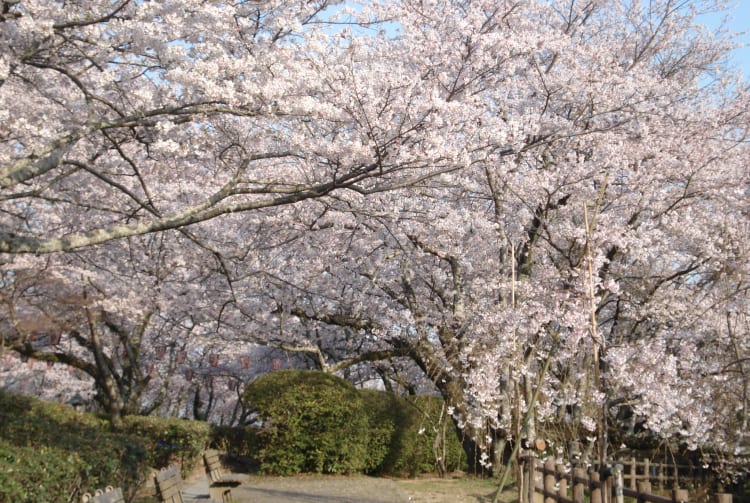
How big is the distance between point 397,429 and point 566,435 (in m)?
4.56

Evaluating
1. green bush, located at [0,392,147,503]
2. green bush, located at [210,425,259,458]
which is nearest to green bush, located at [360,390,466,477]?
green bush, located at [210,425,259,458]

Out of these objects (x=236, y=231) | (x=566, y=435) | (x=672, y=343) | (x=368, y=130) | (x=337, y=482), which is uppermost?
(x=236, y=231)

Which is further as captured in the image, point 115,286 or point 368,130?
point 115,286

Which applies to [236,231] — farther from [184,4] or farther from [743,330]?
[743,330]

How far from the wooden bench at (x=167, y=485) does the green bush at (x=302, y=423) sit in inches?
232

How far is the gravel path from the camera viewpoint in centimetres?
993

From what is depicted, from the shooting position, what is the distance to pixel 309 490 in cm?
1099

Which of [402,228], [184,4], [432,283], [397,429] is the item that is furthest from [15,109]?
[397,429]

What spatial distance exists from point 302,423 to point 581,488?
23.8ft

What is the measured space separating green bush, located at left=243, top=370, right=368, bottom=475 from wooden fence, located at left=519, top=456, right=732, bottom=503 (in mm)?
5539

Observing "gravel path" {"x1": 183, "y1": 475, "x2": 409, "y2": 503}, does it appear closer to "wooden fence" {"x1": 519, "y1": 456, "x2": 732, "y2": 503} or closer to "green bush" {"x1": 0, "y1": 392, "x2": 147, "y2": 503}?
"green bush" {"x1": 0, "y1": 392, "x2": 147, "y2": 503}

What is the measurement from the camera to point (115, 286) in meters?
14.0

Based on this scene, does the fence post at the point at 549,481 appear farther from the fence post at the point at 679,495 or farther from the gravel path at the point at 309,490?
the gravel path at the point at 309,490

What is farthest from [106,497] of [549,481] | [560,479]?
[560,479]
